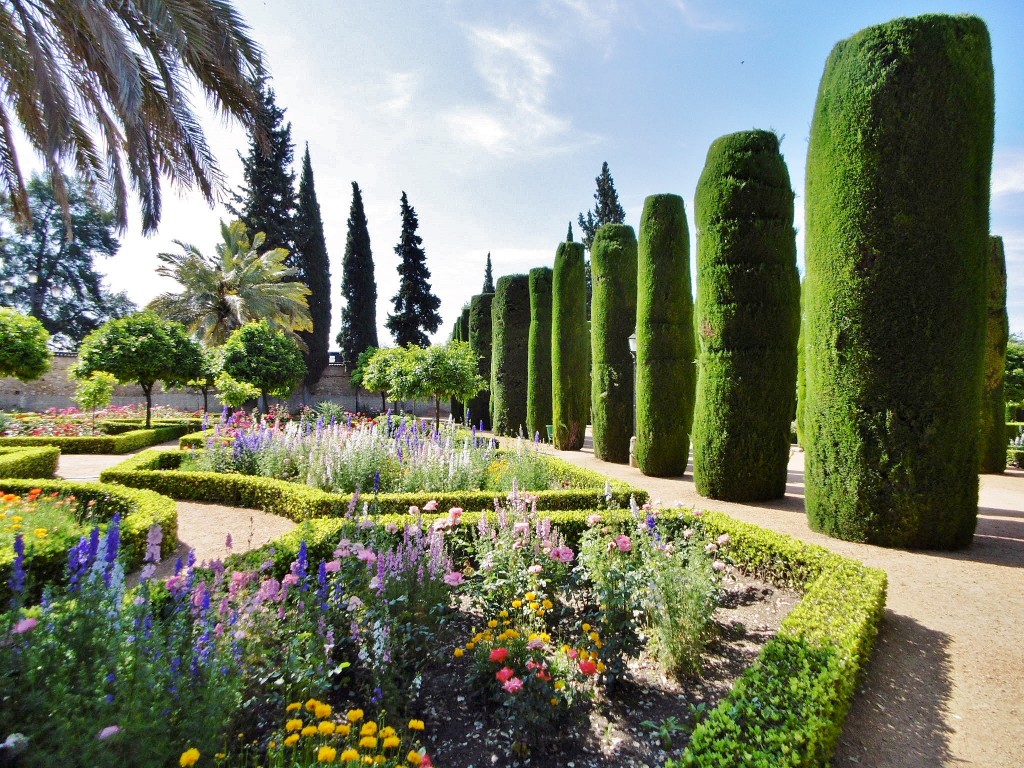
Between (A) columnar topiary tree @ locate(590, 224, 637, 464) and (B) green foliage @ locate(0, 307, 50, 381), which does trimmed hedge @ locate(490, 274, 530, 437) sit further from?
(B) green foliage @ locate(0, 307, 50, 381)

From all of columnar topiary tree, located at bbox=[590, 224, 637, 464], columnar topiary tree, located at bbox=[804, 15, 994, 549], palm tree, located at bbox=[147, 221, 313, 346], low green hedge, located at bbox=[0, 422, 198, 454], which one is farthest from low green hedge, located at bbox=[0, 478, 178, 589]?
palm tree, located at bbox=[147, 221, 313, 346]

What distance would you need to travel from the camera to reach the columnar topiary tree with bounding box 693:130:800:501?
7344mm

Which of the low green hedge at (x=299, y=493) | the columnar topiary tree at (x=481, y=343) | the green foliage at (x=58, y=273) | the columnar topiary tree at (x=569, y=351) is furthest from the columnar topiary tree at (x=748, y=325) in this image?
the green foliage at (x=58, y=273)

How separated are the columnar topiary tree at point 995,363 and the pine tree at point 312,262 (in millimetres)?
26058

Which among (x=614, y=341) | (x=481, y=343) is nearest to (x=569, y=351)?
(x=614, y=341)

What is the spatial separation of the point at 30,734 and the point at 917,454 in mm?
6321

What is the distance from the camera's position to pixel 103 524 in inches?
220

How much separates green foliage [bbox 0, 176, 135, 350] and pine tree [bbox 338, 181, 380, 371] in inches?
559

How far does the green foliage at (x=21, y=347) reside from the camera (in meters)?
11.5

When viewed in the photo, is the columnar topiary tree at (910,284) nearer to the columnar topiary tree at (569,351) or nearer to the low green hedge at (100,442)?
the columnar topiary tree at (569,351)

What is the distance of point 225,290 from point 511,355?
1447cm

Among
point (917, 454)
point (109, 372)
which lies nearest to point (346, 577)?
point (917, 454)

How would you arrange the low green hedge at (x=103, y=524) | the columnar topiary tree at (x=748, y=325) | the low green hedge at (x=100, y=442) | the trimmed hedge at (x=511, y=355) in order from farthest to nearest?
the trimmed hedge at (x=511, y=355) < the low green hedge at (x=100, y=442) < the columnar topiary tree at (x=748, y=325) < the low green hedge at (x=103, y=524)

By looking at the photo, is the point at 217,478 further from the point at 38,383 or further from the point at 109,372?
the point at 38,383
